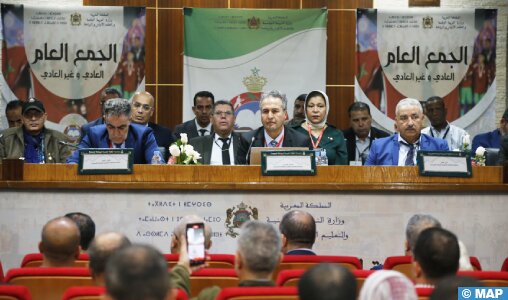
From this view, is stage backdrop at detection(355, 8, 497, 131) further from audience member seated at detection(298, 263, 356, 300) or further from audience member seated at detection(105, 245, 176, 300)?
audience member seated at detection(105, 245, 176, 300)

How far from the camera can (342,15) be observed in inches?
401

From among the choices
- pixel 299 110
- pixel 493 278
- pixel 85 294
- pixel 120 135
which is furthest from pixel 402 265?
pixel 299 110

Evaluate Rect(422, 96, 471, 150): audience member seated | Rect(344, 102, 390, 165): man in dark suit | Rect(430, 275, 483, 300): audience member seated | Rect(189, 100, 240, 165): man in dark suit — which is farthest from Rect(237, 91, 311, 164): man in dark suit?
Rect(430, 275, 483, 300): audience member seated

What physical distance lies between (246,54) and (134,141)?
3302 mm

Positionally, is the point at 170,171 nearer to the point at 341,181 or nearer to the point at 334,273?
the point at 341,181

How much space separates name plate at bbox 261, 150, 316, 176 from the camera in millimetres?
6195

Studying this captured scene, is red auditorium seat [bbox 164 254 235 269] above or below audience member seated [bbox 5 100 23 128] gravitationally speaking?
below

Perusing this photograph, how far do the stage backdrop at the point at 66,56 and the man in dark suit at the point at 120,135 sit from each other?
125 inches

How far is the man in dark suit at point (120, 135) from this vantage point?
6.55 m

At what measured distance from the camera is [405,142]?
6.75m

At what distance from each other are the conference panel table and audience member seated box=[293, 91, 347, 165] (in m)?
0.87

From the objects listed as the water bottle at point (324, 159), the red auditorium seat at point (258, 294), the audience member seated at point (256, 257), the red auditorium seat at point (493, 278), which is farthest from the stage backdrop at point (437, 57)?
the red auditorium seat at point (258, 294)

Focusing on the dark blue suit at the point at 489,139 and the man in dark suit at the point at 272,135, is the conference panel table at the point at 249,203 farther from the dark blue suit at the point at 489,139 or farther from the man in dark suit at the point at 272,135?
the dark blue suit at the point at 489,139

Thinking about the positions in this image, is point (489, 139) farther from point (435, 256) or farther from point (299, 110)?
point (435, 256)
